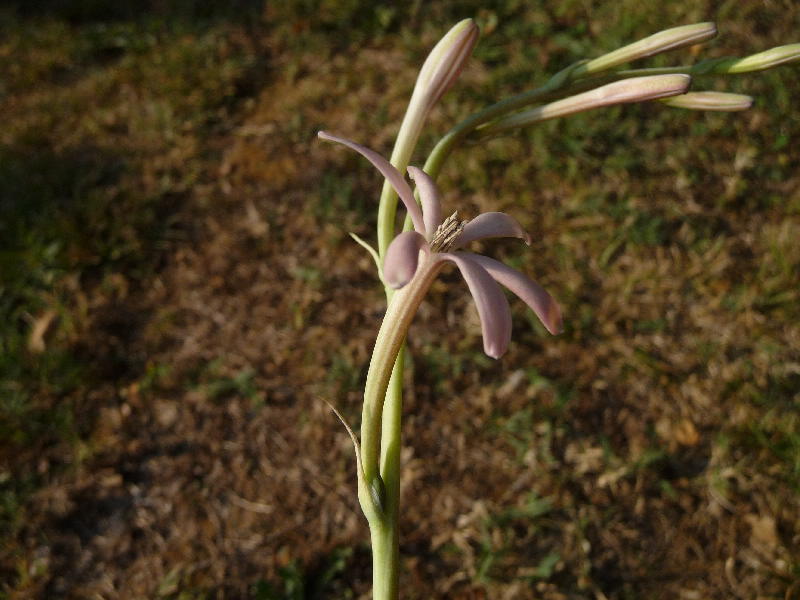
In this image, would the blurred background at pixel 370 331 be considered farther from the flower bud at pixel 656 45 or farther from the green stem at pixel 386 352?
the flower bud at pixel 656 45

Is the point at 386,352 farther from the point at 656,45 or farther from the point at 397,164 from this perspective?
the point at 656,45

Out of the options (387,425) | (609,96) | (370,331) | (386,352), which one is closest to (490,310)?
(386,352)

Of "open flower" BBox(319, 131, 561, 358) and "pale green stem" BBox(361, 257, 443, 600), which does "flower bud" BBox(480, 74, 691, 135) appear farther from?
"pale green stem" BBox(361, 257, 443, 600)

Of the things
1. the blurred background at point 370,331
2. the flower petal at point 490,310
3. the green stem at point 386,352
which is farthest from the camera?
the blurred background at point 370,331

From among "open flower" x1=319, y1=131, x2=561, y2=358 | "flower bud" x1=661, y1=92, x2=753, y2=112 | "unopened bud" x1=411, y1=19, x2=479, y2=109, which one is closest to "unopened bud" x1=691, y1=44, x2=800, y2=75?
"flower bud" x1=661, y1=92, x2=753, y2=112

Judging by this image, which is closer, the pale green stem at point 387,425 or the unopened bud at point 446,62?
the pale green stem at point 387,425

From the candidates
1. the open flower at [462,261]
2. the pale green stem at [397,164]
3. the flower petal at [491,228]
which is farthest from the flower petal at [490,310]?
the pale green stem at [397,164]

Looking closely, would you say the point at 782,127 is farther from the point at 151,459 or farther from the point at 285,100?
the point at 151,459
